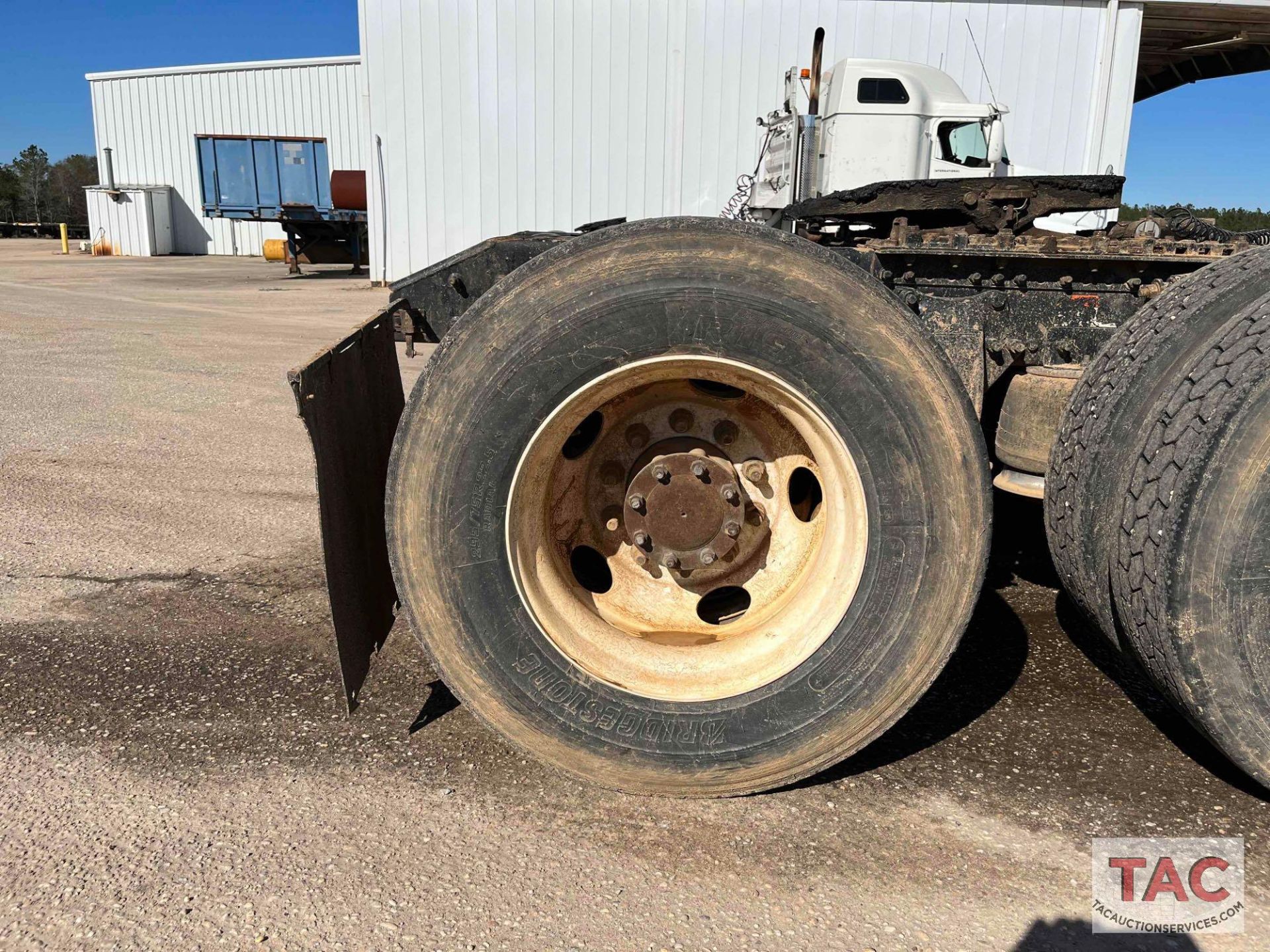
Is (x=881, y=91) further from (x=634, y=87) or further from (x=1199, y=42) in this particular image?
(x=1199, y=42)

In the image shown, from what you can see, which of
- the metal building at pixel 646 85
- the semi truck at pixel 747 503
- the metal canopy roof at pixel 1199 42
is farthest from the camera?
the metal building at pixel 646 85

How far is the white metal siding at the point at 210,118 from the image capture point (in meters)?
27.6

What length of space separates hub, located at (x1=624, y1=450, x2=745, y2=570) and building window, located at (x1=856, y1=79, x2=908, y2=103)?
5.09 metres

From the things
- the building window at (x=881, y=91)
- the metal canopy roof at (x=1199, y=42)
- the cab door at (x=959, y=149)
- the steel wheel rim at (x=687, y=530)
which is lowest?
the steel wheel rim at (x=687, y=530)

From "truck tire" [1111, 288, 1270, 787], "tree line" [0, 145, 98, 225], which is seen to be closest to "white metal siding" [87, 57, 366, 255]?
"tree line" [0, 145, 98, 225]

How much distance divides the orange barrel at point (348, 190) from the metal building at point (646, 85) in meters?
5.52

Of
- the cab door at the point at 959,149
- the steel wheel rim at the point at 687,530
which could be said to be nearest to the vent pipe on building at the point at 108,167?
the cab door at the point at 959,149

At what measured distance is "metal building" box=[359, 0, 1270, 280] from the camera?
48.1ft

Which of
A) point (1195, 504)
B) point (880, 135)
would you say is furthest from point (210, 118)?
point (1195, 504)

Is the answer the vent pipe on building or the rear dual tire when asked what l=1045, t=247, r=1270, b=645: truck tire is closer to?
the rear dual tire

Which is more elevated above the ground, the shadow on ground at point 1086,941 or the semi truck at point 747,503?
the semi truck at point 747,503

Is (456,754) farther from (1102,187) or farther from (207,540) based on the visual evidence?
(1102,187)

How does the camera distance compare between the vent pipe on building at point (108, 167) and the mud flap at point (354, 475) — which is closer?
the mud flap at point (354, 475)

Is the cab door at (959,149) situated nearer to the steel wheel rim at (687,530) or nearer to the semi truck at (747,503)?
the semi truck at (747,503)
